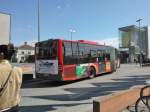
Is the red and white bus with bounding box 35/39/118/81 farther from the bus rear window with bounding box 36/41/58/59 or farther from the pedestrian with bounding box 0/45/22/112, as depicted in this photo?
the pedestrian with bounding box 0/45/22/112

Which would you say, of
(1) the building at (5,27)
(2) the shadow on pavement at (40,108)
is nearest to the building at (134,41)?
(1) the building at (5,27)

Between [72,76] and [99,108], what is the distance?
36.3ft

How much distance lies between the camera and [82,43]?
65.3ft

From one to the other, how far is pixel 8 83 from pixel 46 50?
568 inches

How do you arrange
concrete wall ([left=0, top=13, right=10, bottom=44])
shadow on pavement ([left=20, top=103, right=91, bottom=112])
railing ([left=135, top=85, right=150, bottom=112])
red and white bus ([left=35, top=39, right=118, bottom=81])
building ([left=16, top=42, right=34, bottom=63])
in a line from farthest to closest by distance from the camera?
building ([left=16, top=42, right=34, bottom=63]), concrete wall ([left=0, top=13, right=10, bottom=44]), red and white bus ([left=35, top=39, right=118, bottom=81]), shadow on pavement ([left=20, top=103, right=91, bottom=112]), railing ([left=135, top=85, right=150, bottom=112])

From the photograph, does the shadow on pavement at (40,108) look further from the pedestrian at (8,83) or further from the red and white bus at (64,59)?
the red and white bus at (64,59)

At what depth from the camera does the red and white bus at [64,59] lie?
17109mm

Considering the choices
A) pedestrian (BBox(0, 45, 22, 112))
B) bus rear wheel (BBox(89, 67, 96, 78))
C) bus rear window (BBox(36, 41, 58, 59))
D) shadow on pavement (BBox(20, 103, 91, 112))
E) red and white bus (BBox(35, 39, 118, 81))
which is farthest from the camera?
bus rear wheel (BBox(89, 67, 96, 78))

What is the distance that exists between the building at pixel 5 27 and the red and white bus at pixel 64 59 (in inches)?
377

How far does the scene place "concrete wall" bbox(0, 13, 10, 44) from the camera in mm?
27219

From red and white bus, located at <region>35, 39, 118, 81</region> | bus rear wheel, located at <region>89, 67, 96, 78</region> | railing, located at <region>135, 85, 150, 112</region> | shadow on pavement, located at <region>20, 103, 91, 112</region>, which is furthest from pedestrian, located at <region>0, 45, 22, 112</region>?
bus rear wheel, located at <region>89, 67, 96, 78</region>

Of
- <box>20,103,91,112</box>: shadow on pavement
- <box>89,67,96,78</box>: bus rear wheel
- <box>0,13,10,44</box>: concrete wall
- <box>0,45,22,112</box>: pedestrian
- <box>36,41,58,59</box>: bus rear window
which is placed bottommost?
<box>20,103,91,112</box>: shadow on pavement

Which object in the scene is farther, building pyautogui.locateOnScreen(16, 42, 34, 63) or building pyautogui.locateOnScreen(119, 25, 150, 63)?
building pyautogui.locateOnScreen(16, 42, 34, 63)

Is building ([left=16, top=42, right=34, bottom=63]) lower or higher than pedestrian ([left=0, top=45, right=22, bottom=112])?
higher
